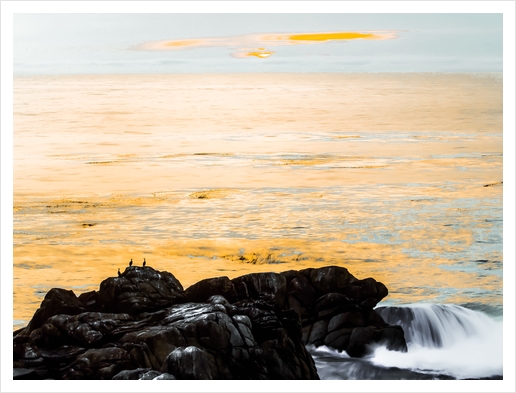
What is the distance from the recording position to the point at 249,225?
19.0 ft

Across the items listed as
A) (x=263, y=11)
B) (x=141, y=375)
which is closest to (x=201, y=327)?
(x=141, y=375)

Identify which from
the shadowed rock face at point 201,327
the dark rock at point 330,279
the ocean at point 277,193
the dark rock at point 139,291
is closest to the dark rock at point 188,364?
the shadowed rock face at point 201,327

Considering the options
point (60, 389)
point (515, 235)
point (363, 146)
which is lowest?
point (60, 389)

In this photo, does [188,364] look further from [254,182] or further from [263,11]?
[263,11]

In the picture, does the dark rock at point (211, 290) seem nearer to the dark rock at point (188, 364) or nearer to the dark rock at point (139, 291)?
the dark rock at point (139, 291)

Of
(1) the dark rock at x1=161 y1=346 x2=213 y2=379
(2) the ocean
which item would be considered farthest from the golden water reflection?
(1) the dark rock at x1=161 y1=346 x2=213 y2=379

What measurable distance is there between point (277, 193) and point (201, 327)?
44.3 inches

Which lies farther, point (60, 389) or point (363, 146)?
point (363, 146)

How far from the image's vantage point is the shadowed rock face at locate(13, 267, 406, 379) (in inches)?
218

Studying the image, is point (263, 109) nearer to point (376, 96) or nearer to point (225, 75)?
point (225, 75)

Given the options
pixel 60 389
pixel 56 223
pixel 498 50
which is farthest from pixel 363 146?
pixel 60 389

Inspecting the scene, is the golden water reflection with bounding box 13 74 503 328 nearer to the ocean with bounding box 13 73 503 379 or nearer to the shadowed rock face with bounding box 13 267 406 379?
the ocean with bounding box 13 73 503 379

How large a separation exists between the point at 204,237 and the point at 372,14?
2.06 metres

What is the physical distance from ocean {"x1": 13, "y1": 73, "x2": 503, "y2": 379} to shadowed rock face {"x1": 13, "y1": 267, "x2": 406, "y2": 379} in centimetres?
10
